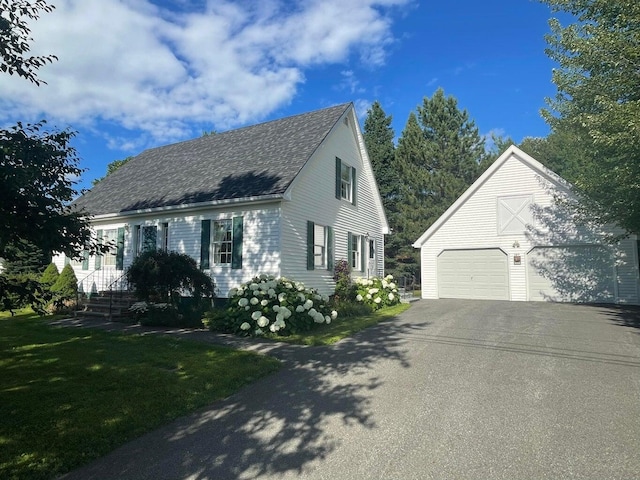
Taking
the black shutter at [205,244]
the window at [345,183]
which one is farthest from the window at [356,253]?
the black shutter at [205,244]

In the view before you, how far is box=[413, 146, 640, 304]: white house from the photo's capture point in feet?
55.8

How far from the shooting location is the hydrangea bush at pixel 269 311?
1020 centimetres

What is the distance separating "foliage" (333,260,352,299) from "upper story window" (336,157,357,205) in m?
2.86

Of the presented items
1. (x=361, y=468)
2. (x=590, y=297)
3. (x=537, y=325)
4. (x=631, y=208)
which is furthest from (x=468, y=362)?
(x=590, y=297)

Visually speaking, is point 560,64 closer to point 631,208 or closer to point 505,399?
point 631,208

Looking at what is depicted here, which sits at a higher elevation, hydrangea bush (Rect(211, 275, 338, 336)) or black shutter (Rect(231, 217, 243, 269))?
black shutter (Rect(231, 217, 243, 269))

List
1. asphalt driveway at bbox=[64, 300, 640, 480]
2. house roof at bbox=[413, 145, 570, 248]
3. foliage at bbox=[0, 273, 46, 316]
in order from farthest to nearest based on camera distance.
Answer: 1. house roof at bbox=[413, 145, 570, 248]
2. foliage at bbox=[0, 273, 46, 316]
3. asphalt driveway at bbox=[64, 300, 640, 480]

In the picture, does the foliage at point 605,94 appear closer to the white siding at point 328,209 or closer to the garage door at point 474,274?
the garage door at point 474,274

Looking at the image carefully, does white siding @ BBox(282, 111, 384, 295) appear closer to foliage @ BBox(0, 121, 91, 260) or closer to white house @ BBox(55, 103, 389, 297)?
white house @ BBox(55, 103, 389, 297)

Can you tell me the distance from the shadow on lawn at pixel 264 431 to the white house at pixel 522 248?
13862 mm

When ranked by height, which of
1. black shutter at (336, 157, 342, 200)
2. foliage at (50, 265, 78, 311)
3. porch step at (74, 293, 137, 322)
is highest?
black shutter at (336, 157, 342, 200)

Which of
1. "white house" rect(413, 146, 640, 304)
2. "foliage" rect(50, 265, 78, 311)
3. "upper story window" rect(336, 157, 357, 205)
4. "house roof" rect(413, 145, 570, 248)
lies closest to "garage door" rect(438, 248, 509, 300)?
"white house" rect(413, 146, 640, 304)

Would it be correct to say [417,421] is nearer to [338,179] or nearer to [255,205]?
[255,205]

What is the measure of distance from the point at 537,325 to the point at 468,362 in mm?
5160
